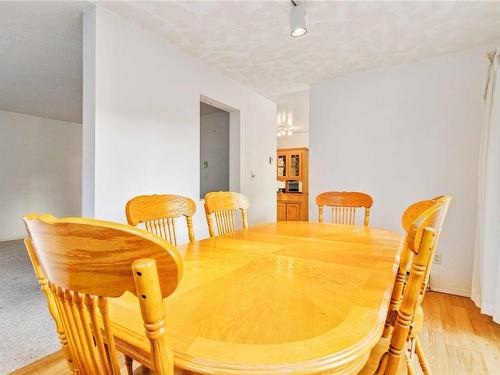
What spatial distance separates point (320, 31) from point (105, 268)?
2449mm

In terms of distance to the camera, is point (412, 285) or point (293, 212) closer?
point (412, 285)

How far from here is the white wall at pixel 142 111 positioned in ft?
6.32

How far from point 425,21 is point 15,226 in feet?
22.0

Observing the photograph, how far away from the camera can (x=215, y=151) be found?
14.4 ft

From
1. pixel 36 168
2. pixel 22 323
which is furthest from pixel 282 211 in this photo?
pixel 36 168

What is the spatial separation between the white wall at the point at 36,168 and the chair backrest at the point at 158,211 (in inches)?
197

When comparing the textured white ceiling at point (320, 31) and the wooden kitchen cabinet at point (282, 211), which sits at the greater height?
the textured white ceiling at point (320, 31)

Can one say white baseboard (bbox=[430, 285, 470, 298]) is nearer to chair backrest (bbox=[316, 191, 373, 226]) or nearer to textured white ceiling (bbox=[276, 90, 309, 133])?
chair backrest (bbox=[316, 191, 373, 226])

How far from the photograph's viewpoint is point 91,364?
0.50 m

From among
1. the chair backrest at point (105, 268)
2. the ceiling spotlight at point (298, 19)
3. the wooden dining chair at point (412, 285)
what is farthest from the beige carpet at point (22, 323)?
the ceiling spotlight at point (298, 19)

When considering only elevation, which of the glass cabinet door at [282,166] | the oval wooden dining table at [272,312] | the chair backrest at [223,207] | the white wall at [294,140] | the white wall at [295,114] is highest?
the white wall at [295,114]

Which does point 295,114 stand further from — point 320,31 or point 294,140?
point 320,31

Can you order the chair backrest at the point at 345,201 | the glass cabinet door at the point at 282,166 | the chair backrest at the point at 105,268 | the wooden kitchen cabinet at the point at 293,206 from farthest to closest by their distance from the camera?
1. the glass cabinet door at the point at 282,166
2. the wooden kitchen cabinet at the point at 293,206
3. the chair backrest at the point at 345,201
4. the chair backrest at the point at 105,268

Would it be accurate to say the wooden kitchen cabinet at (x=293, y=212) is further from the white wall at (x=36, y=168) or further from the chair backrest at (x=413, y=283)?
the chair backrest at (x=413, y=283)
